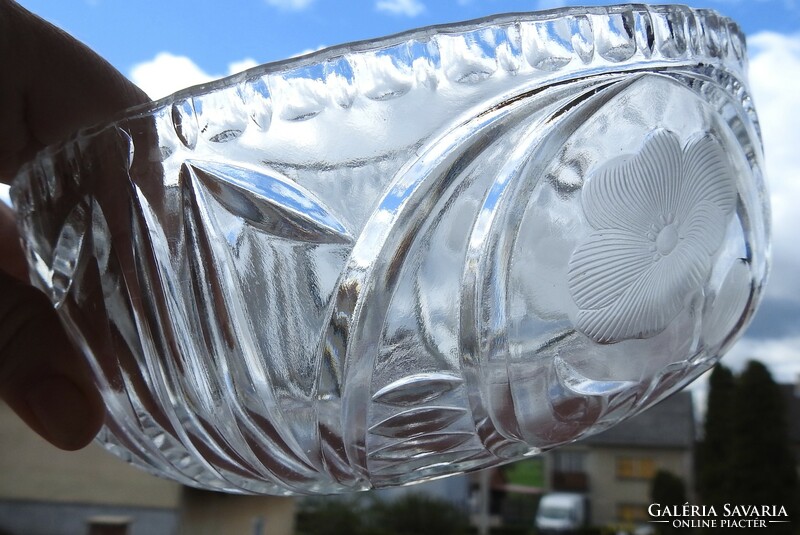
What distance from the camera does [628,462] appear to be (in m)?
3.45

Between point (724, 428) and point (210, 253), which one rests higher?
point (724, 428)

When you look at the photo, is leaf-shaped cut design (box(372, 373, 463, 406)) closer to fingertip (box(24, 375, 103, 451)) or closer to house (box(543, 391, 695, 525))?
fingertip (box(24, 375, 103, 451))

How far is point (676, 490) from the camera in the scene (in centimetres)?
316

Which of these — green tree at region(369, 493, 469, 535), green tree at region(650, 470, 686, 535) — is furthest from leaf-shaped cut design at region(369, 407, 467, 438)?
green tree at region(650, 470, 686, 535)

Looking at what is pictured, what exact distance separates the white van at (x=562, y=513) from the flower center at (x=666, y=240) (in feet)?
11.4

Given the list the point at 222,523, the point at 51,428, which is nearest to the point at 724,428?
the point at 222,523

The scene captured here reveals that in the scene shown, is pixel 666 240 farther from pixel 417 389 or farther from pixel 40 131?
pixel 40 131

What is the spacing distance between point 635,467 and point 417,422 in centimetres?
356

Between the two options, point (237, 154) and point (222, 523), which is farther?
point (222, 523)

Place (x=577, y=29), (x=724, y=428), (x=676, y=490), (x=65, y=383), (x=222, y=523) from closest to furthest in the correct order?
(x=577, y=29) < (x=65, y=383) < (x=222, y=523) < (x=724, y=428) < (x=676, y=490)

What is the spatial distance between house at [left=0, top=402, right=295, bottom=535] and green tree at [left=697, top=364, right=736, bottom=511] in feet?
6.54

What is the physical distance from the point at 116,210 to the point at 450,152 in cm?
6

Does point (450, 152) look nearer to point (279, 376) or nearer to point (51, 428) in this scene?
point (279, 376)

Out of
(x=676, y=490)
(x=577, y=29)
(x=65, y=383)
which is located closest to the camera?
(x=577, y=29)
